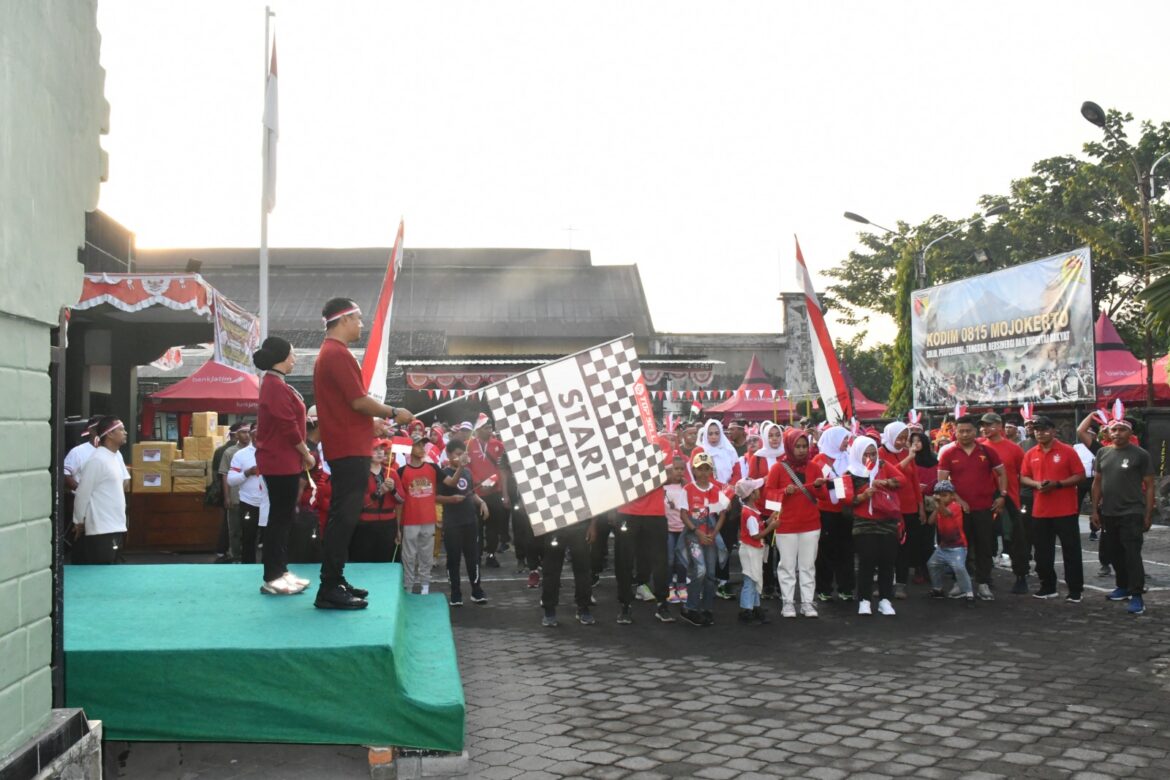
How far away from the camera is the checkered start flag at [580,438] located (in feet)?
28.2

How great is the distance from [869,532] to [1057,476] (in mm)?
2224

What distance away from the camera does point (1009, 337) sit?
21.1 meters

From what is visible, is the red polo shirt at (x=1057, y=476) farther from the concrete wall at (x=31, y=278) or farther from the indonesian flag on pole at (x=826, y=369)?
the concrete wall at (x=31, y=278)

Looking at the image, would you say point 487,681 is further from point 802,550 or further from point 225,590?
point 802,550

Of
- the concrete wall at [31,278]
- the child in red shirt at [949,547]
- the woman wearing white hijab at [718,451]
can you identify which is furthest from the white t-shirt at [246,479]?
the concrete wall at [31,278]

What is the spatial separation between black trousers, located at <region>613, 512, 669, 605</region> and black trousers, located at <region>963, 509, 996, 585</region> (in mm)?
3433

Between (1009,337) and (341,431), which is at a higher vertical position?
(1009,337)

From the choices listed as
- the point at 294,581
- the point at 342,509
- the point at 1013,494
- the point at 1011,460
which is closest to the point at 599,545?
the point at 1013,494

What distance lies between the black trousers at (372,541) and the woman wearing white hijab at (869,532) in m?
4.45

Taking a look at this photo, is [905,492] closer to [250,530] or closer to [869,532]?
[869,532]

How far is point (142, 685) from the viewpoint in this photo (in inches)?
186

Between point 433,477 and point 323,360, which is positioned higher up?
point 323,360

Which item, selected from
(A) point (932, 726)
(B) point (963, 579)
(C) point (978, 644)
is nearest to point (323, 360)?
(A) point (932, 726)

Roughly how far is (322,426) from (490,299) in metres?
42.6
